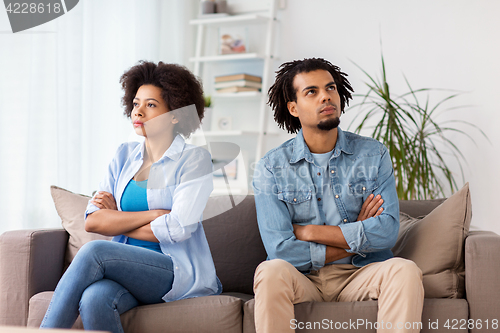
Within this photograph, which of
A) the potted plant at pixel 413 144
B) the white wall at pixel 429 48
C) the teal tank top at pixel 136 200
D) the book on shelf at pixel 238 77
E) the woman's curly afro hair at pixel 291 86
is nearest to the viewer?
the teal tank top at pixel 136 200

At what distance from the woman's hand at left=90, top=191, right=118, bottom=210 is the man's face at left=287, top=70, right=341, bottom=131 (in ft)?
2.42

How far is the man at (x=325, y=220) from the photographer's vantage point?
139 centimetres

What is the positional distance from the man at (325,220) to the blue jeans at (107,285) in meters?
0.33

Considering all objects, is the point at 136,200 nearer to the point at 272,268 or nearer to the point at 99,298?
the point at 99,298

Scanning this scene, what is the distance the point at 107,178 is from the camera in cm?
173

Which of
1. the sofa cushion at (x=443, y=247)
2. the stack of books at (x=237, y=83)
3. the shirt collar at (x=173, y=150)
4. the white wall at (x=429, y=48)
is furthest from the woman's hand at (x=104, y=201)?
the white wall at (x=429, y=48)

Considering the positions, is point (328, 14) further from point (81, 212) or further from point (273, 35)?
point (81, 212)

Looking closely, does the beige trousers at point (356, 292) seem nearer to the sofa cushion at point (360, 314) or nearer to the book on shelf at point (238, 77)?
the sofa cushion at point (360, 314)

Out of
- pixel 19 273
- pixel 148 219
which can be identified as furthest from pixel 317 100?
pixel 19 273

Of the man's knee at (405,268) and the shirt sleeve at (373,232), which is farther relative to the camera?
the shirt sleeve at (373,232)

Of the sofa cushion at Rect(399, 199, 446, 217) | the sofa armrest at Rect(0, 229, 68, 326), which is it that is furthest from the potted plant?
the sofa armrest at Rect(0, 229, 68, 326)

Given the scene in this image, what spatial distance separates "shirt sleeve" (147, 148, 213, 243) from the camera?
1.54m

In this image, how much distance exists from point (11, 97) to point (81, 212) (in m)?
0.75

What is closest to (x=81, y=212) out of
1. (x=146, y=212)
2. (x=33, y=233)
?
(x=33, y=233)
